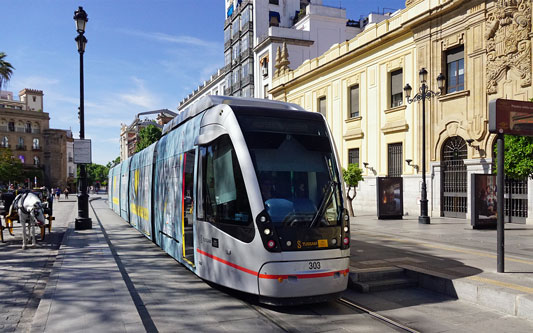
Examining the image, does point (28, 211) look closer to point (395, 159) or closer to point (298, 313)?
point (298, 313)

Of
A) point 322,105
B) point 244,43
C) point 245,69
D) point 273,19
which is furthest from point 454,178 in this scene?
point 244,43

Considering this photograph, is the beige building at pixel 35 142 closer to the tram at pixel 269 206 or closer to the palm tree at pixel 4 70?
the palm tree at pixel 4 70

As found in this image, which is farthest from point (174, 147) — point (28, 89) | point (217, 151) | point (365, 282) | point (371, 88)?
point (28, 89)

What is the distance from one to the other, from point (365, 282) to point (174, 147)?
4876mm

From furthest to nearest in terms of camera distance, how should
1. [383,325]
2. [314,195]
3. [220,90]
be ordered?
[220,90] → [314,195] → [383,325]

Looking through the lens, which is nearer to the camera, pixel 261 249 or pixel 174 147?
pixel 261 249

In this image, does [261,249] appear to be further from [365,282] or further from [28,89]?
[28,89]

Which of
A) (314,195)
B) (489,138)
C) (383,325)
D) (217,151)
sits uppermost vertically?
(489,138)

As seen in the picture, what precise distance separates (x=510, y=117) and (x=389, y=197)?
12.6 m

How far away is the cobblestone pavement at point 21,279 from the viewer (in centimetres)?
575

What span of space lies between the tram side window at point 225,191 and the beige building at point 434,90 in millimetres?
15058

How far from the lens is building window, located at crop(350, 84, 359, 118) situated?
27.2 metres

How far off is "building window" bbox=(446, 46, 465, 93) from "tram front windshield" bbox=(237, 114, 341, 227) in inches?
641

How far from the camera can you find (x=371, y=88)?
2533 cm
